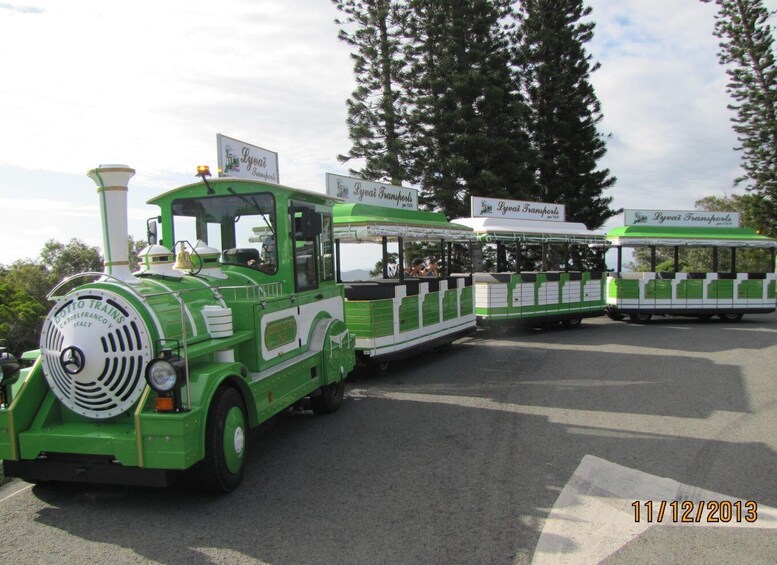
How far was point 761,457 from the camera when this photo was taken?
220 inches

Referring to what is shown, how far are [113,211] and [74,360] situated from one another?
1194mm

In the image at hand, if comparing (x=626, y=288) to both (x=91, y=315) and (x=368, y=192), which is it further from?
(x=91, y=315)

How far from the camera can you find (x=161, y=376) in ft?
13.6

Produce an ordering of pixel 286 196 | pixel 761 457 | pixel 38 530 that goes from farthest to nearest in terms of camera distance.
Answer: pixel 286 196, pixel 761 457, pixel 38 530

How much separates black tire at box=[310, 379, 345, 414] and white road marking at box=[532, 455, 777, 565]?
9.87ft

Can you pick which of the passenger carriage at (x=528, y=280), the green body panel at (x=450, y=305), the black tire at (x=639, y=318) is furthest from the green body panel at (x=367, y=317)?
the black tire at (x=639, y=318)

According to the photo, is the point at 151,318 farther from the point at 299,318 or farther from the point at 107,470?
the point at 299,318

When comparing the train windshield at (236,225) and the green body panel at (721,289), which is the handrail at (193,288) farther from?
the green body panel at (721,289)

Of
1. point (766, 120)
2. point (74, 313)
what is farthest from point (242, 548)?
point (766, 120)

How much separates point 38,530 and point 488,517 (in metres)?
3.15

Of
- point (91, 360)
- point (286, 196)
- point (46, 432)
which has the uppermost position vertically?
point (286, 196)

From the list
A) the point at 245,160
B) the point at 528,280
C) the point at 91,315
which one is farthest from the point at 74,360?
the point at 528,280

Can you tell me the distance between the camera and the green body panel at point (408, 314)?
9.96 metres
